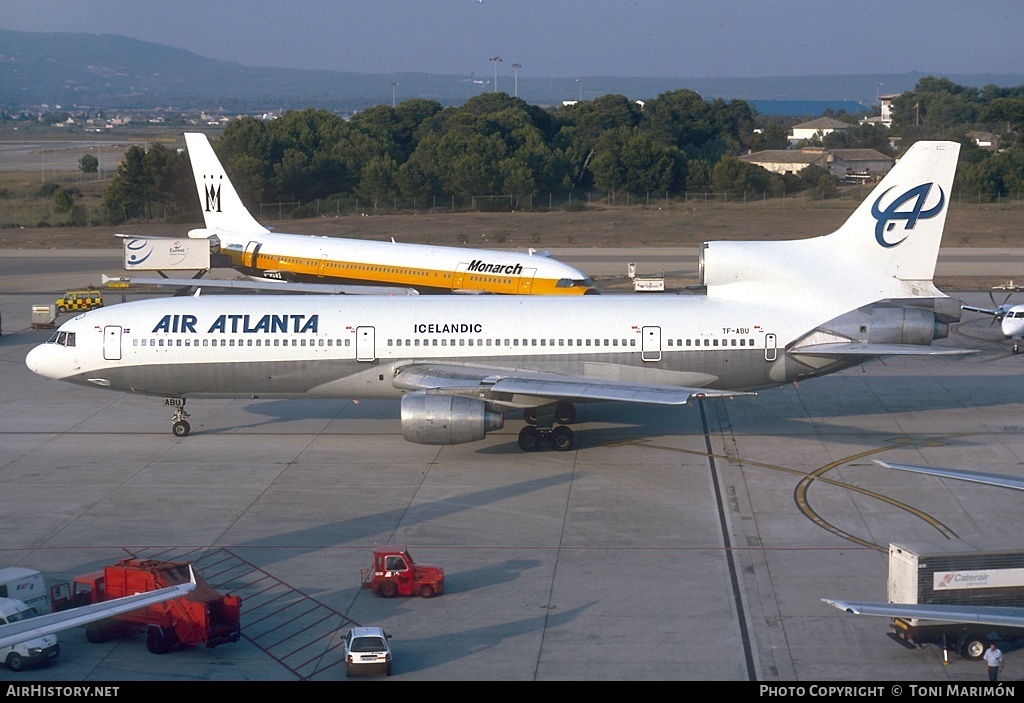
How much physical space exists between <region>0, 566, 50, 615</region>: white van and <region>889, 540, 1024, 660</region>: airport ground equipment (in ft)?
51.9

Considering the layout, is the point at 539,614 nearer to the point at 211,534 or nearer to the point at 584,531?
the point at 584,531

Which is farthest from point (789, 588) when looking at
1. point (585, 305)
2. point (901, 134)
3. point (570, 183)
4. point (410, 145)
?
point (901, 134)

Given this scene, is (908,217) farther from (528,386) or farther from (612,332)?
(528,386)

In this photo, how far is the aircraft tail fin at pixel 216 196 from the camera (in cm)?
6184

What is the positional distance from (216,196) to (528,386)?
36526 millimetres

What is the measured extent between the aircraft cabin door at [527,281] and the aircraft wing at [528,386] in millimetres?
17600

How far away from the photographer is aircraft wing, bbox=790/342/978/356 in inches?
1246

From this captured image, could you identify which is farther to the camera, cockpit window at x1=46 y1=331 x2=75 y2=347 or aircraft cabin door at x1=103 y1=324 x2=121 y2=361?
cockpit window at x1=46 y1=331 x2=75 y2=347

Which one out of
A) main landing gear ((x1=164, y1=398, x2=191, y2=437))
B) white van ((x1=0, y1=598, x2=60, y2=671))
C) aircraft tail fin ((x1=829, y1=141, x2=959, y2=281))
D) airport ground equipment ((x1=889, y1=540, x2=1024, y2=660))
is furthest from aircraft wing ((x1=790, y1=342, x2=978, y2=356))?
white van ((x1=0, y1=598, x2=60, y2=671))

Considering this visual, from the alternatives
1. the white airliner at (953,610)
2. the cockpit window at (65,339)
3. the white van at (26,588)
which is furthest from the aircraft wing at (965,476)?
the cockpit window at (65,339)

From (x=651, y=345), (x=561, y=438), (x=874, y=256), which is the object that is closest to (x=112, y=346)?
(x=561, y=438)

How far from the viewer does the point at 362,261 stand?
2170 inches

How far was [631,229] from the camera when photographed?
307 feet

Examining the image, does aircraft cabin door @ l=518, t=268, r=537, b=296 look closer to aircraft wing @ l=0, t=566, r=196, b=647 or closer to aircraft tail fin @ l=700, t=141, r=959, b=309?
aircraft tail fin @ l=700, t=141, r=959, b=309
